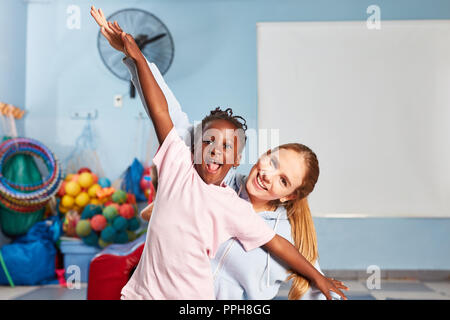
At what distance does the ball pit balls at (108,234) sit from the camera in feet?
7.45

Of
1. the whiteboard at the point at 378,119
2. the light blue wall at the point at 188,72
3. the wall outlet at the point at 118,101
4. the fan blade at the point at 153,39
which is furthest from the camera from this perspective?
the wall outlet at the point at 118,101

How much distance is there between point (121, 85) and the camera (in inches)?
99.3

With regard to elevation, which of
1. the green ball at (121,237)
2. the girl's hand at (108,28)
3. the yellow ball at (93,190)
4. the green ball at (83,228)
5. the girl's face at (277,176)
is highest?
the girl's hand at (108,28)

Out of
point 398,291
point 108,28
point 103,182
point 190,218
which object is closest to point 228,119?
point 190,218

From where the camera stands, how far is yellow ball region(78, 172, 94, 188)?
2451 millimetres

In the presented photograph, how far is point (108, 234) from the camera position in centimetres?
227

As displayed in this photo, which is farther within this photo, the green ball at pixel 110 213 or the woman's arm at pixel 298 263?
the green ball at pixel 110 213

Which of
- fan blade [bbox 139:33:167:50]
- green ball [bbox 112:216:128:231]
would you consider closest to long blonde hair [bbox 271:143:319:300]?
fan blade [bbox 139:33:167:50]

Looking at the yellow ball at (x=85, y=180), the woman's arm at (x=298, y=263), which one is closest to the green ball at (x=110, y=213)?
the yellow ball at (x=85, y=180)

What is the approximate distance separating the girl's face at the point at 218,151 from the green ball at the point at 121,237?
1569 millimetres

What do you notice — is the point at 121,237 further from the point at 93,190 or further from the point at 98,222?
the point at 93,190

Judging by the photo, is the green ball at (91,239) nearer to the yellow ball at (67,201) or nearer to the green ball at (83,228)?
the green ball at (83,228)

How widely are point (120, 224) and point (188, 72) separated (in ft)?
3.13

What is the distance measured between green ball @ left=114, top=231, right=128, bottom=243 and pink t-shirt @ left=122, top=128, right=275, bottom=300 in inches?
57.4
